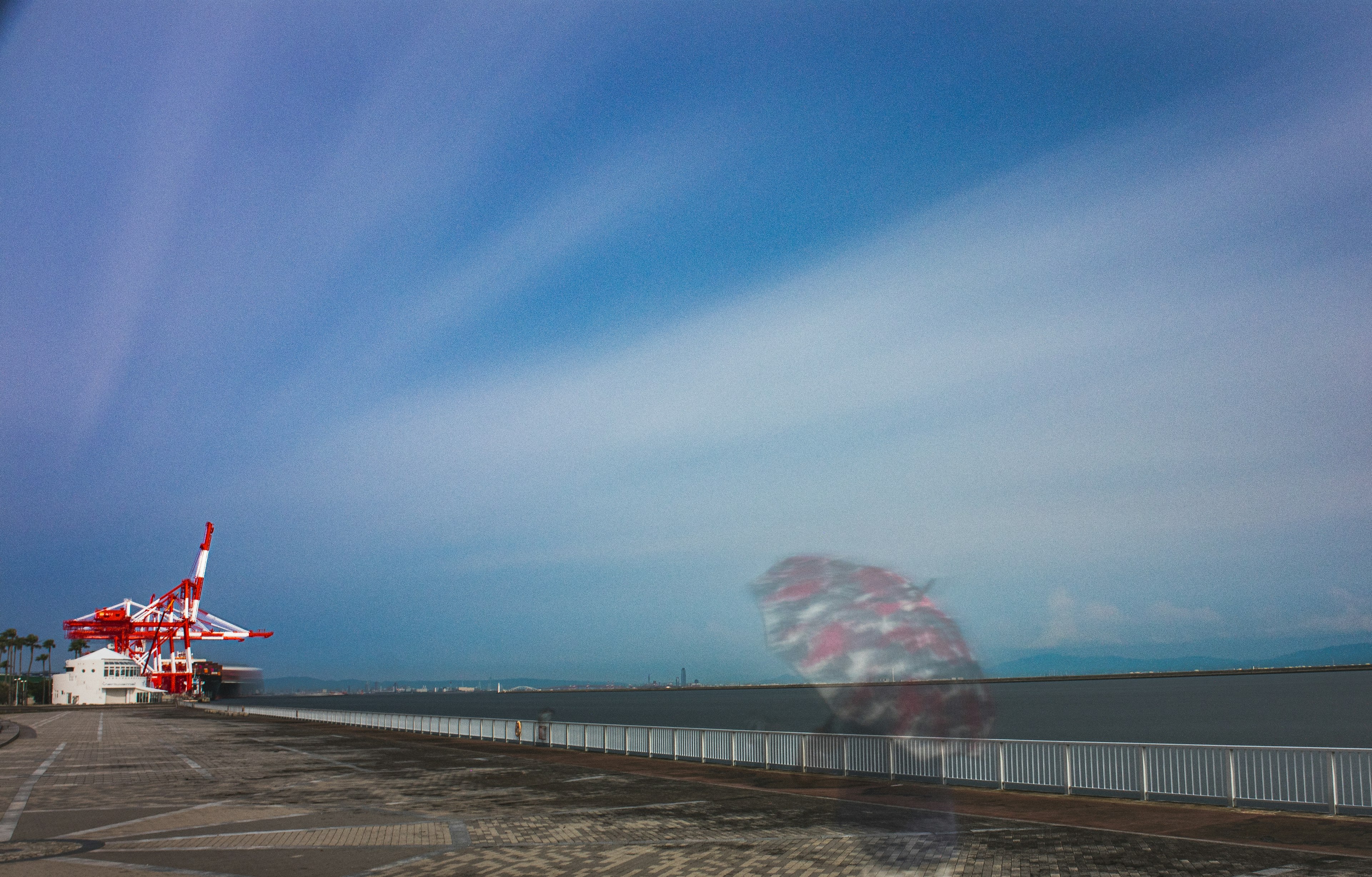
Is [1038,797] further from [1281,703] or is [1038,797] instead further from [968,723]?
[1281,703]

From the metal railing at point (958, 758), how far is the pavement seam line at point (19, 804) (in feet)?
42.6

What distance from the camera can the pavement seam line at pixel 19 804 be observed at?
13.6 metres

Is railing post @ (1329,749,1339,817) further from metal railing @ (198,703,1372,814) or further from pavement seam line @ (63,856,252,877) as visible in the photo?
pavement seam line @ (63,856,252,877)

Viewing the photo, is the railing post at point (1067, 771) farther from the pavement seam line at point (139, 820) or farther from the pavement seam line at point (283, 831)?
the pavement seam line at point (139, 820)

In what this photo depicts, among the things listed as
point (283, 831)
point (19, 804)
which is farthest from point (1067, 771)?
point (19, 804)

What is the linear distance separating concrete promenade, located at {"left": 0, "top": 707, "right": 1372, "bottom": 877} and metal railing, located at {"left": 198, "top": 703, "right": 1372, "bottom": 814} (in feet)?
1.88

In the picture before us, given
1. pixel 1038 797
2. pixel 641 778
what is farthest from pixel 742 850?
pixel 641 778

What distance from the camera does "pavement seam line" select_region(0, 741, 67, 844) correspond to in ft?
44.5

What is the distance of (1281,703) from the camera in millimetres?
131375

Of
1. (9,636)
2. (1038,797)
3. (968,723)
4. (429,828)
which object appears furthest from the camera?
(9,636)

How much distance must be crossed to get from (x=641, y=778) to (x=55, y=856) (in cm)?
1170

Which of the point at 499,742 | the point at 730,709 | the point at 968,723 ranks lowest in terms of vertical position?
the point at 730,709

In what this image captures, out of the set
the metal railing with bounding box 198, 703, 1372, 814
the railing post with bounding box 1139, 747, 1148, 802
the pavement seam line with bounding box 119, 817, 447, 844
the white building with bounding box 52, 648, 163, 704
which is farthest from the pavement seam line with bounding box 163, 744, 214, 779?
the white building with bounding box 52, 648, 163, 704

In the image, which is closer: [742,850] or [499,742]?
[742,850]
